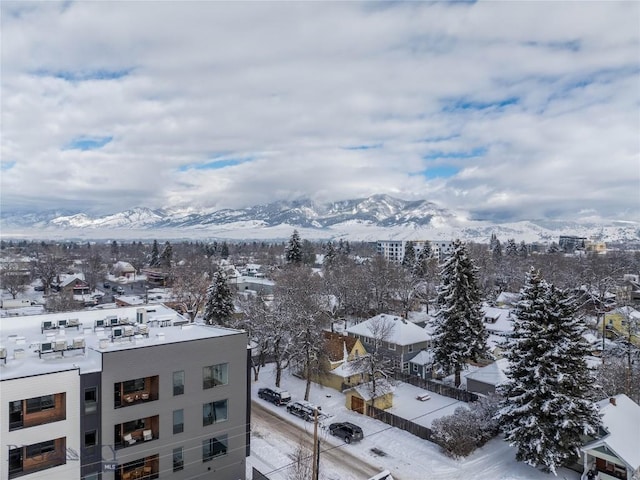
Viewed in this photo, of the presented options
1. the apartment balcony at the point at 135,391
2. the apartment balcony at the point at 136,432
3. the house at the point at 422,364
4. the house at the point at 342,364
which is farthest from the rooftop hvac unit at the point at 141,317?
the house at the point at 422,364

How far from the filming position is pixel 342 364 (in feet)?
118

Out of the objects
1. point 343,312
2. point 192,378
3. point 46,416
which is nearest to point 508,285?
point 343,312

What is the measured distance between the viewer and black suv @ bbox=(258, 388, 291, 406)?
3225 cm

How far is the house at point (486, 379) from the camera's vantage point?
108 ft

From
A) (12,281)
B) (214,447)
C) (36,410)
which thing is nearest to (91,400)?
(36,410)

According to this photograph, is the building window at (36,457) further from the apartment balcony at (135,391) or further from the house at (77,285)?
the house at (77,285)

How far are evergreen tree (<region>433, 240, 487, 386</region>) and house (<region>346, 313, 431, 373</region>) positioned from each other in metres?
6.73

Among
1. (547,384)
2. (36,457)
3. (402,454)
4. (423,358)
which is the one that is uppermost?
(547,384)

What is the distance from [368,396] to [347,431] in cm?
423

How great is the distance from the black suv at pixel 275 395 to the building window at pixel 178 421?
13.0 meters

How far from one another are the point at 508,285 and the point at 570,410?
6790 centimetres

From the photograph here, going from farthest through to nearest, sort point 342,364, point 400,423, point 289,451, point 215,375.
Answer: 1. point 342,364
2. point 400,423
3. point 289,451
4. point 215,375

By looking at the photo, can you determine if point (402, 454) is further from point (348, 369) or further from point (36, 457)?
point (36, 457)

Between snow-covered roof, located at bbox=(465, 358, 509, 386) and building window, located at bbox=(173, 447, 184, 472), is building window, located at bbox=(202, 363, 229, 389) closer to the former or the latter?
building window, located at bbox=(173, 447, 184, 472)
